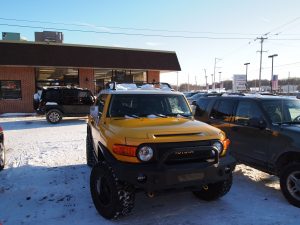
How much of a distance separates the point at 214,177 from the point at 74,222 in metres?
2.08

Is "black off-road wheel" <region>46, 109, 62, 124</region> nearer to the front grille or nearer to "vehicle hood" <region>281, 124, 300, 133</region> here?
"vehicle hood" <region>281, 124, 300, 133</region>

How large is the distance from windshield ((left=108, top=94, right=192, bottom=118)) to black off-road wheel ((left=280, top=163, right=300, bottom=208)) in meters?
1.90

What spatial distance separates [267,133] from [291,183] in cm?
99

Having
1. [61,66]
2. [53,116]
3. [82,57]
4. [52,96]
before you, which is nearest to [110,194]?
[53,116]

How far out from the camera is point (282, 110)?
6078mm

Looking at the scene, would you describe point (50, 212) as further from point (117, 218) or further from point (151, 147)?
point (151, 147)

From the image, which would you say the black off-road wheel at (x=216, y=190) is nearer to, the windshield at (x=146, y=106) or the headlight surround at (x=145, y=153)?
the windshield at (x=146, y=106)

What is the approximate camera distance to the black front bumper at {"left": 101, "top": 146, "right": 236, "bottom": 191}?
13.3 ft

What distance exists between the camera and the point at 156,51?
25.5m

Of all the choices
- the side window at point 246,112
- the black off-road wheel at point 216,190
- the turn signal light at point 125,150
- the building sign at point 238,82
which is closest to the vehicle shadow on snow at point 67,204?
the black off-road wheel at point 216,190

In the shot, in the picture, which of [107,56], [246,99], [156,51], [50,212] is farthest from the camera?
[156,51]

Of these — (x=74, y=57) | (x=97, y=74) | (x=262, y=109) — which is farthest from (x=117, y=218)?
(x=97, y=74)

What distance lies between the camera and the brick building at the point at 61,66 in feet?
71.4

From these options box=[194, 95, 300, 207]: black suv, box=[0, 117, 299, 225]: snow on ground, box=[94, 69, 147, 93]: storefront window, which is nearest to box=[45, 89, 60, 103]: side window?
box=[94, 69, 147, 93]: storefront window
